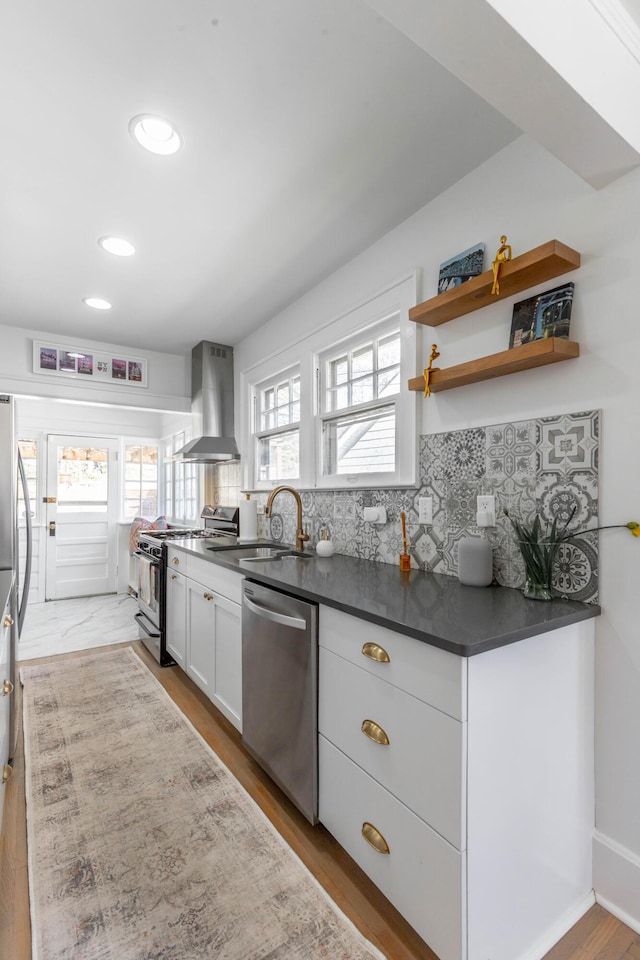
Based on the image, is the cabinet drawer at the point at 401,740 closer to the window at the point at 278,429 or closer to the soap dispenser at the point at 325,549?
the soap dispenser at the point at 325,549

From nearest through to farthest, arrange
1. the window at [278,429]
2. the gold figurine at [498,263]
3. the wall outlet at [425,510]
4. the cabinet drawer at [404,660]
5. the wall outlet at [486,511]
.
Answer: the cabinet drawer at [404,660], the gold figurine at [498,263], the wall outlet at [486,511], the wall outlet at [425,510], the window at [278,429]

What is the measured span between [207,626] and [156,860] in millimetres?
1098

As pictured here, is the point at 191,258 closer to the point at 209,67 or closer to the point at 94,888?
the point at 209,67

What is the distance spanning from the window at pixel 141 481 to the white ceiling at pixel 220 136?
3.14 meters

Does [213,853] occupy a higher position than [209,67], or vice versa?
[209,67]

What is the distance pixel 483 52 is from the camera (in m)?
1.01

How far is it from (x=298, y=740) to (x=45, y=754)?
135cm

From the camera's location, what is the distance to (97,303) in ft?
10.3

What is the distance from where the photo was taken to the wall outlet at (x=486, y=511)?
171 cm

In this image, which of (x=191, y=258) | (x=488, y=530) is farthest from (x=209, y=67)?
(x=488, y=530)

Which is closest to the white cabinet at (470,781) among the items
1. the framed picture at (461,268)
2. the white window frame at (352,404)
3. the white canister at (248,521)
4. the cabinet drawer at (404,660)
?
the cabinet drawer at (404,660)

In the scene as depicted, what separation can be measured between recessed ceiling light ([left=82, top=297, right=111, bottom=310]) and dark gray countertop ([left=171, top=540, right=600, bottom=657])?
2153 mm

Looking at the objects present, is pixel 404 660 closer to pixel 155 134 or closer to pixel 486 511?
pixel 486 511

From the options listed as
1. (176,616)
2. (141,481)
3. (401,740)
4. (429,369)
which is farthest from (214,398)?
(401,740)
